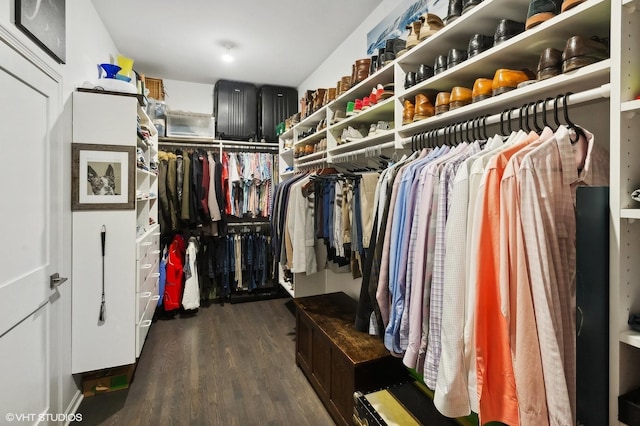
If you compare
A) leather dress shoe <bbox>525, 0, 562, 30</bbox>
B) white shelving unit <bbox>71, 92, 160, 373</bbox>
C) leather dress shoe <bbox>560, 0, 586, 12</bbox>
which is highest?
leather dress shoe <bbox>525, 0, 562, 30</bbox>

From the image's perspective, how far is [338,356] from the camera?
1.75m

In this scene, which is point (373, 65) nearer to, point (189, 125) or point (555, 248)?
point (555, 248)

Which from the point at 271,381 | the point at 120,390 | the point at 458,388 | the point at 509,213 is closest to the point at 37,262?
the point at 120,390

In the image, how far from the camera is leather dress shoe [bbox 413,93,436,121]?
1.53 m

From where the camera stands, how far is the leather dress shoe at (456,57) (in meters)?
1.36

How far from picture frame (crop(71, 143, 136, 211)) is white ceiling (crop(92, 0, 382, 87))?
1.25 metres

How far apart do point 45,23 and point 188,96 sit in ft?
8.48

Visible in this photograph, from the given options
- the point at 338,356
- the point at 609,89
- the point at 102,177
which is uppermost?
the point at 609,89

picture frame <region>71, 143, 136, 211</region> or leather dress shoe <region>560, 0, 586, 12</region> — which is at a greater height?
leather dress shoe <region>560, 0, 586, 12</region>

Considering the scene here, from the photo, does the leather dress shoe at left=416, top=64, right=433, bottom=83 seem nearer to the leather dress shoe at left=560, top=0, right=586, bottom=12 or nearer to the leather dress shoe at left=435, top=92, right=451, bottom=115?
the leather dress shoe at left=435, top=92, right=451, bottom=115

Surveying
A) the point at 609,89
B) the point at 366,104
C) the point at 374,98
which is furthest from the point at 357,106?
the point at 609,89

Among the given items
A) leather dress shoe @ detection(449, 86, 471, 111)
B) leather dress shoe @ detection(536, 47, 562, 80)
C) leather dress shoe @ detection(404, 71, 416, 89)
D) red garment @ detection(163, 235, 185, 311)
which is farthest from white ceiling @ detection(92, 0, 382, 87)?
red garment @ detection(163, 235, 185, 311)

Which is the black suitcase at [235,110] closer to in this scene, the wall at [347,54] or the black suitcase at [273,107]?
the black suitcase at [273,107]

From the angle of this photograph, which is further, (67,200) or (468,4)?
(67,200)
